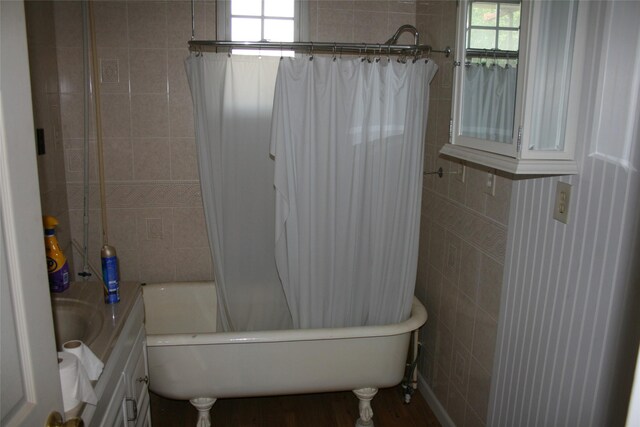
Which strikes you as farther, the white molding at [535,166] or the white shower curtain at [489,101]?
the white shower curtain at [489,101]

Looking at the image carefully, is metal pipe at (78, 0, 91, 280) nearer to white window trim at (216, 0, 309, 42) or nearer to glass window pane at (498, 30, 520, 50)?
white window trim at (216, 0, 309, 42)

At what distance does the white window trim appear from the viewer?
267 centimetres

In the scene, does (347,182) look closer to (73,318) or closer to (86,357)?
(73,318)

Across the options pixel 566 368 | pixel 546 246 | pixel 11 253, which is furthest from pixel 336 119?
pixel 11 253

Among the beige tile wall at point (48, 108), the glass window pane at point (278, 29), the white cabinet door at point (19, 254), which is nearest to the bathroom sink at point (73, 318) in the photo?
the beige tile wall at point (48, 108)

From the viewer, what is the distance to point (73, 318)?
1.75 meters

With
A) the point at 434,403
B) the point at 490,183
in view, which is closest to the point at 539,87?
the point at 490,183

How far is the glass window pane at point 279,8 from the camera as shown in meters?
2.76

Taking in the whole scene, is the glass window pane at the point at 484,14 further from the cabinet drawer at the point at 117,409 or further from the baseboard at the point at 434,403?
the baseboard at the point at 434,403

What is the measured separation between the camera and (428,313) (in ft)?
8.65

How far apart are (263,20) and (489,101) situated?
1625mm

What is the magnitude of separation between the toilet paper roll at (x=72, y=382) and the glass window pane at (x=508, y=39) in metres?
1.41

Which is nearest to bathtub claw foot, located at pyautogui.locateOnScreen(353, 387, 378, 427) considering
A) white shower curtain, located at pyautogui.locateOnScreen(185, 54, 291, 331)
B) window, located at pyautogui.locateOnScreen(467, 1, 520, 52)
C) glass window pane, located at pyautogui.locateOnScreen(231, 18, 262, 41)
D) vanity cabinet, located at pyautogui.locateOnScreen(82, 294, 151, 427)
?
white shower curtain, located at pyautogui.locateOnScreen(185, 54, 291, 331)

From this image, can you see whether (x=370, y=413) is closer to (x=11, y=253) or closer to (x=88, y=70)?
(x=11, y=253)
